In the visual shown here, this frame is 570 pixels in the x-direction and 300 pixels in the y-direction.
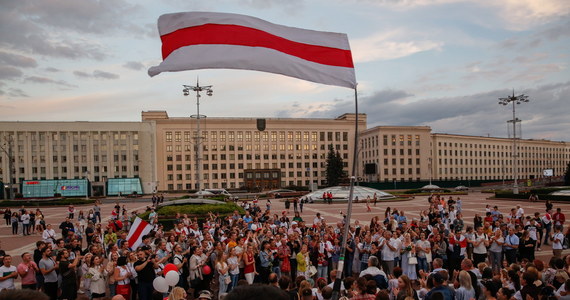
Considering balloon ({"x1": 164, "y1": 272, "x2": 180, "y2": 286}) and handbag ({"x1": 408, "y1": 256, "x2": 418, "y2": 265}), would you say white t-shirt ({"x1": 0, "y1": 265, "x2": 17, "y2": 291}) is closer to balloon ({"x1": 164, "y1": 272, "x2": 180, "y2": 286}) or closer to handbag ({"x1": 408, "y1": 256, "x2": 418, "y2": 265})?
balloon ({"x1": 164, "y1": 272, "x2": 180, "y2": 286})

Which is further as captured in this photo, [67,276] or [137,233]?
[137,233]

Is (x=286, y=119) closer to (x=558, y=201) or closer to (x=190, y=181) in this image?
(x=190, y=181)

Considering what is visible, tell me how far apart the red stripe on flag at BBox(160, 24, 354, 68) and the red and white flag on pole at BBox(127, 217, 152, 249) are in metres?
7.37

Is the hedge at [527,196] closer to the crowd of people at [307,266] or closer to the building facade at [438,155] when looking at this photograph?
the crowd of people at [307,266]

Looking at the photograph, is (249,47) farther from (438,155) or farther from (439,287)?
(438,155)

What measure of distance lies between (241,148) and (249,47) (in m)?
98.6

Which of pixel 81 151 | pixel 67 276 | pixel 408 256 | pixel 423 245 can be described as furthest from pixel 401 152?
pixel 67 276

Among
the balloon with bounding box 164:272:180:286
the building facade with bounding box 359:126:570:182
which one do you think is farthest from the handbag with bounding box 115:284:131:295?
the building facade with bounding box 359:126:570:182

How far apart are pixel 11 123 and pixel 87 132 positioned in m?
15.9

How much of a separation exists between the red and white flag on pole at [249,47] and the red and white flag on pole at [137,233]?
7391 millimetres

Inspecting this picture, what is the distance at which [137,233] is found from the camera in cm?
1209

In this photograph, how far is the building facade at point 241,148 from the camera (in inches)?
3959

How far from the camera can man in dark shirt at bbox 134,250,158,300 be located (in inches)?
368

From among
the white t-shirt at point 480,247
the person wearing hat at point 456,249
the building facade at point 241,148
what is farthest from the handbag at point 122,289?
the building facade at point 241,148
